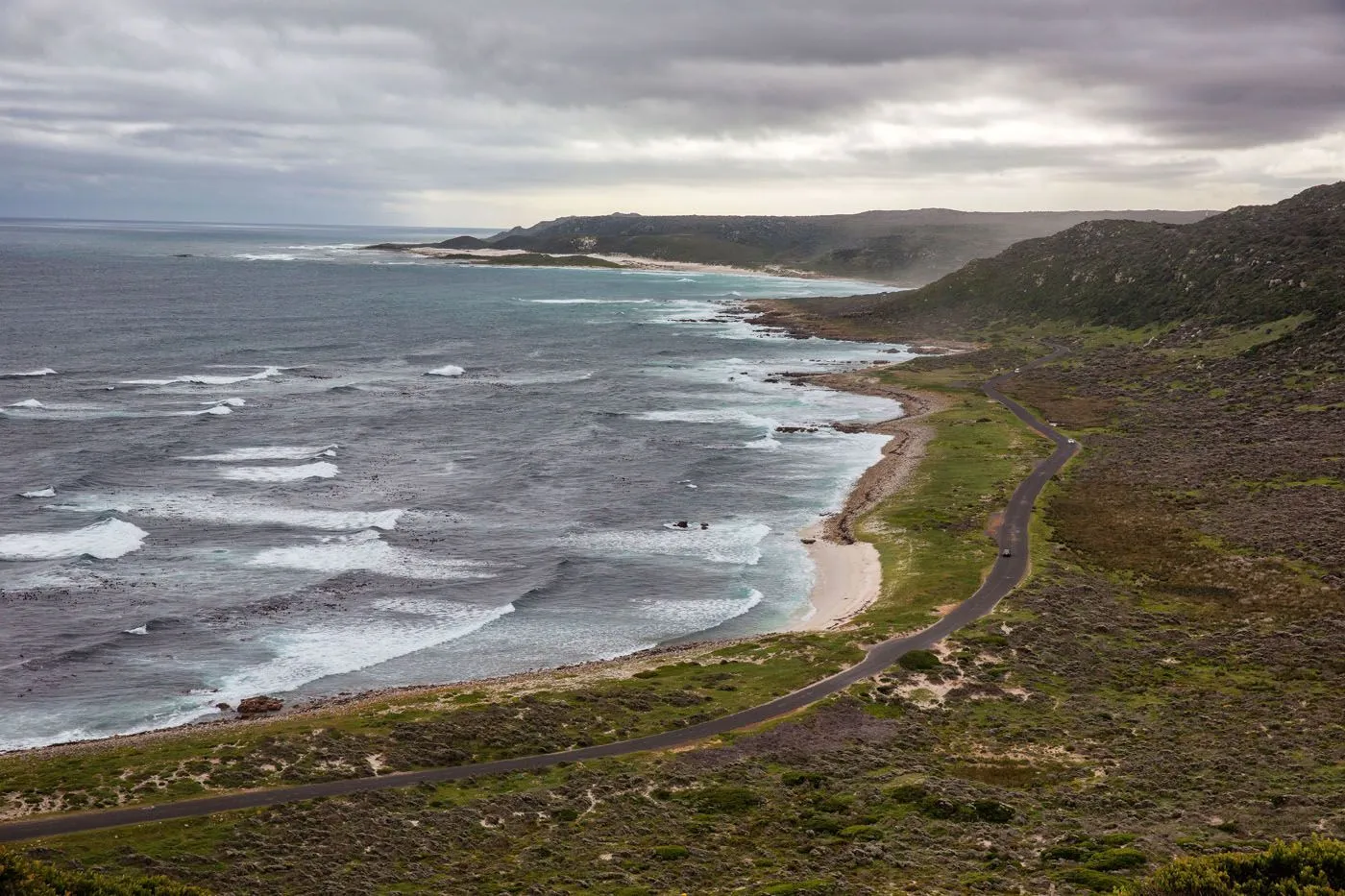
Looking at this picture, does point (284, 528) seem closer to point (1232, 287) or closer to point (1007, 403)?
point (1007, 403)

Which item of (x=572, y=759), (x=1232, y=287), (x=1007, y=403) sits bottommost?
(x=572, y=759)

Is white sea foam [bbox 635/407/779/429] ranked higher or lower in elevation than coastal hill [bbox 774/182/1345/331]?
lower

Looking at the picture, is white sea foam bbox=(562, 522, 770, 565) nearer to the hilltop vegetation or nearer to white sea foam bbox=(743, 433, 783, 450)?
the hilltop vegetation

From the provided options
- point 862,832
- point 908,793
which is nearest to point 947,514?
point 908,793

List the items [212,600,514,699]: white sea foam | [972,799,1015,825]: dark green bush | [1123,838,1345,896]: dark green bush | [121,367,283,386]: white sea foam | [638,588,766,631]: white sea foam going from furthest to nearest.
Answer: [121,367,283,386]: white sea foam → [638,588,766,631]: white sea foam → [212,600,514,699]: white sea foam → [972,799,1015,825]: dark green bush → [1123,838,1345,896]: dark green bush

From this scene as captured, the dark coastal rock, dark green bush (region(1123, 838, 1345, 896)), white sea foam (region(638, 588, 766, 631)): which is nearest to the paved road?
the dark coastal rock

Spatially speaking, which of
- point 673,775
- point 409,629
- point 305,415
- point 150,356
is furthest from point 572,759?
point 150,356

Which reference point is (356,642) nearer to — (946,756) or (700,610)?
(700,610)
